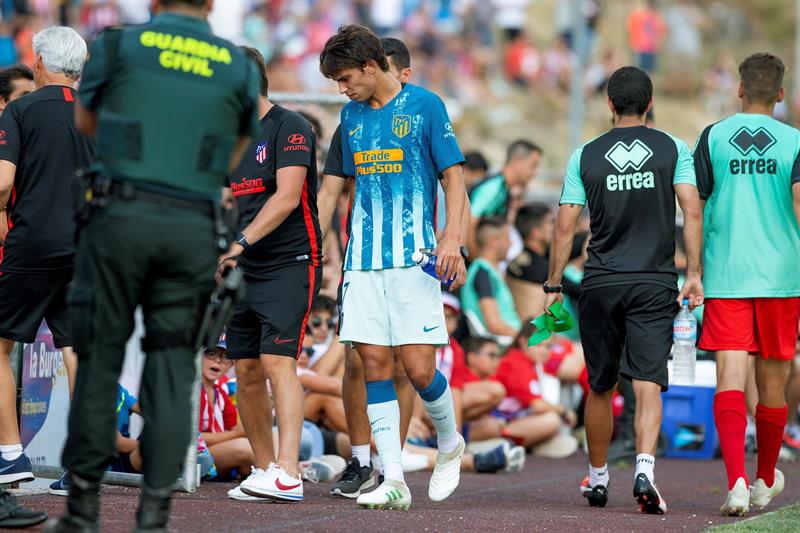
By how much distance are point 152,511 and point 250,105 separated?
1523 mm

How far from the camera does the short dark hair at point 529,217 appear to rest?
12.7 m

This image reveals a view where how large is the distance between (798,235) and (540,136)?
20603mm

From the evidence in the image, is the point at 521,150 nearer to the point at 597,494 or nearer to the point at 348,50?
the point at 597,494

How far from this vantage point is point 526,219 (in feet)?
41.9

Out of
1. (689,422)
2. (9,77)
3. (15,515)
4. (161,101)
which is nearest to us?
(161,101)

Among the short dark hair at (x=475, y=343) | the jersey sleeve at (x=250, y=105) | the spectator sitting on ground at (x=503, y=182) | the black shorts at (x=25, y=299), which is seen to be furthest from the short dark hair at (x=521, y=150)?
the jersey sleeve at (x=250, y=105)

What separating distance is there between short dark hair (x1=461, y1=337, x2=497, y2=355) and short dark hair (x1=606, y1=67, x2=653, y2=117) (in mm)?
3919

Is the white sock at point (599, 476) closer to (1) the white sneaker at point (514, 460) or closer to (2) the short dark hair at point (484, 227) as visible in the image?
(1) the white sneaker at point (514, 460)

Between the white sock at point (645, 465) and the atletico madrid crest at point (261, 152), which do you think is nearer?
the atletico madrid crest at point (261, 152)

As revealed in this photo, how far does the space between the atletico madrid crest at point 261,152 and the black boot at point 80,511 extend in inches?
107

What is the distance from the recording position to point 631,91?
748cm

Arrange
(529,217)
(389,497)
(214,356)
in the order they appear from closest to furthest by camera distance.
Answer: (389,497) → (214,356) → (529,217)

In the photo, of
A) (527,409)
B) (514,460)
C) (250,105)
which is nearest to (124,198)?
(250,105)

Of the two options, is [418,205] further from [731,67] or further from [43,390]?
[731,67]
